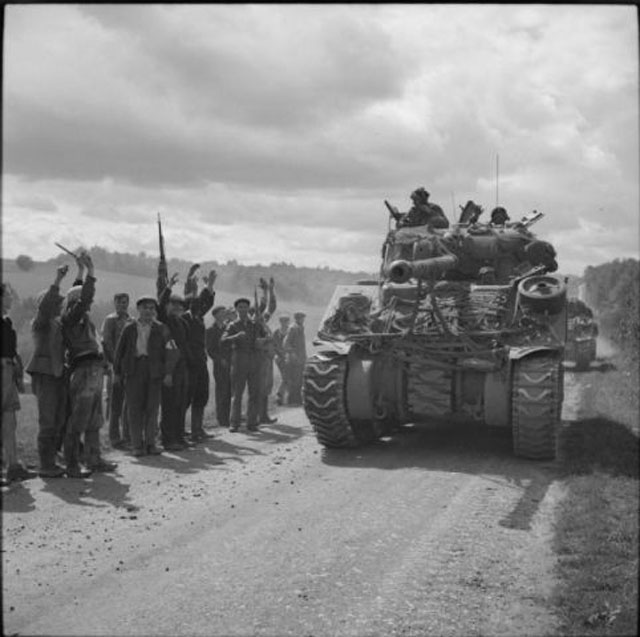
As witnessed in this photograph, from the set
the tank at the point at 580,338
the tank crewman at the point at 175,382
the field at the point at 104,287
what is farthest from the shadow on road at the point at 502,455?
the field at the point at 104,287

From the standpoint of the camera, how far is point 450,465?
368 inches

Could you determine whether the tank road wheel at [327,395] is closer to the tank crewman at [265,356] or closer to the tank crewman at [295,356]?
the tank crewman at [265,356]

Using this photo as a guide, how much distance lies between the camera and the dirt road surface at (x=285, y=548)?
4.82 m

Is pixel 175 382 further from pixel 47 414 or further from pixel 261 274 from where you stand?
pixel 261 274

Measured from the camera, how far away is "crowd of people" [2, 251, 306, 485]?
8.18m

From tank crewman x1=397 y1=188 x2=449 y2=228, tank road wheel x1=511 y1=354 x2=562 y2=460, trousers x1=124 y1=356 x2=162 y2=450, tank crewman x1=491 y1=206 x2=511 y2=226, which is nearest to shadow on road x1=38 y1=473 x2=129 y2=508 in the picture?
trousers x1=124 y1=356 x2=162 y2=450

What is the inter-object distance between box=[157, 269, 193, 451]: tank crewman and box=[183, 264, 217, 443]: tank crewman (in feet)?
0.64

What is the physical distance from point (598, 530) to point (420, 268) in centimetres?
436

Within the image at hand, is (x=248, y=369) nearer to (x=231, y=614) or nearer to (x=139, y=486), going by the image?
(x=139, y=486)

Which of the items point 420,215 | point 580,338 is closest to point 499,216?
point 420,215

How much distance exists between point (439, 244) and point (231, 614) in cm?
709

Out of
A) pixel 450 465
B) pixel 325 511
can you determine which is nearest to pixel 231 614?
pixel 325 511

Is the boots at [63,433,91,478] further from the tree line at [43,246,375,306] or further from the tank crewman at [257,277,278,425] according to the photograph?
the tree line at [43,246,375,306]

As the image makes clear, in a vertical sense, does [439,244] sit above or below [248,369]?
above
